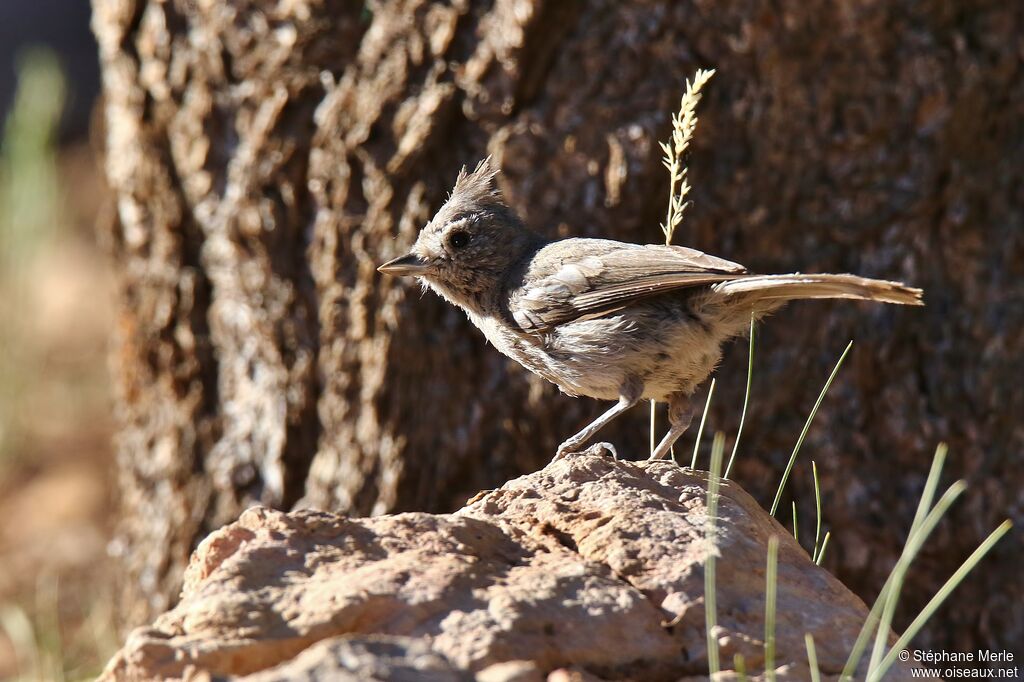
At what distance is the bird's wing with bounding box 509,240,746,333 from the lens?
412cm

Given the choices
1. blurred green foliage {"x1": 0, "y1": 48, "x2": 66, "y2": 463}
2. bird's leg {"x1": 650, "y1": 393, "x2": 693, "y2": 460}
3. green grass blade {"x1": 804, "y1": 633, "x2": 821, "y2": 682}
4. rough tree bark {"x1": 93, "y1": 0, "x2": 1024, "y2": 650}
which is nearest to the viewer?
green grass blade {"x1": 804, "y1": 633, "x2": 821, "y2": 682}

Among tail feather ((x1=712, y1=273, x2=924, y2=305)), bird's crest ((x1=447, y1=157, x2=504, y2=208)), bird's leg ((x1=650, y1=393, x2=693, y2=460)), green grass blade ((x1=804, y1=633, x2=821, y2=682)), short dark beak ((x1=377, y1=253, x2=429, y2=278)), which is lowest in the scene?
green grass blade ((x1=804, y1=633, x2=821, y2=682))

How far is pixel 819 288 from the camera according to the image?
3.69 m

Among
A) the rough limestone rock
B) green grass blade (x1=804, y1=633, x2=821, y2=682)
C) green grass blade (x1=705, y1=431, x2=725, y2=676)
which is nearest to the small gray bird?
the rough limestone rock

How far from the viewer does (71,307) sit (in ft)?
36.7

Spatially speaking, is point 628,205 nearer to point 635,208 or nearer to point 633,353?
point 635,208

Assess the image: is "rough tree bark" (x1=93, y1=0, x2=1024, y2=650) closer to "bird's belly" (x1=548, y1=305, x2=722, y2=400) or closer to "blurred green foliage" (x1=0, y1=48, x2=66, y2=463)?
"bird's belly" (x1=548, y1=305, x2=722, y2=400)

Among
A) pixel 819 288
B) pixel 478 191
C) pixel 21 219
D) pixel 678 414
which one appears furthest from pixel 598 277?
pixel 21 219

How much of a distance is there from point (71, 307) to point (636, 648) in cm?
960

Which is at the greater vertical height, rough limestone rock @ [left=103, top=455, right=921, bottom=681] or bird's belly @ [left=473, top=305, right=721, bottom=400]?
bird's belly @ [left=473, top=305, right=721, bottom=400]

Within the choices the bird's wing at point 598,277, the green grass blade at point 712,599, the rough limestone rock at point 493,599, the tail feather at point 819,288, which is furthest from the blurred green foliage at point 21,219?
the green grass blade at point 712,599

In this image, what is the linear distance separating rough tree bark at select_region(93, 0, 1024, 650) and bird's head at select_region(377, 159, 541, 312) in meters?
0.61

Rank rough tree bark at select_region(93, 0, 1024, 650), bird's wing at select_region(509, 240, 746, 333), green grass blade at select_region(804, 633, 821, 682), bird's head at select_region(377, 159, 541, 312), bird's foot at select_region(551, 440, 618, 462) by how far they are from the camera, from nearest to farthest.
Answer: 1. green grass blade at select_region(804, 633, 821, 682)
2. bird's foot at select_region(551, 440, 618, 462)
3. bird's wing at select_region(509, 240, 746, 333)
4. bird's head at select_region(377, 159, 541, 312)
5. rough tree bark at select_region(93, 0, 1024, 650)

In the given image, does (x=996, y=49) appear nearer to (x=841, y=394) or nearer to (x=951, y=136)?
(x=951, y=136)
